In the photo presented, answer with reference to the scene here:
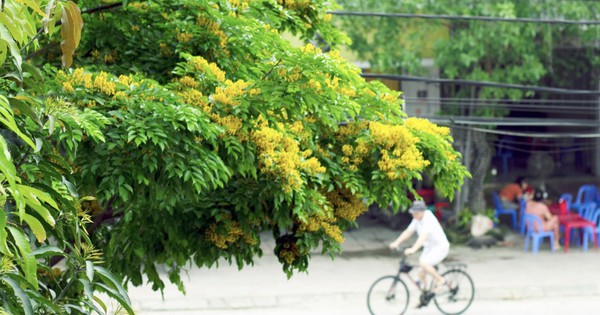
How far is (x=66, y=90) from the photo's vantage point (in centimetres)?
641

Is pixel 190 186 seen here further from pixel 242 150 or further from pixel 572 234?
pixel 572 234

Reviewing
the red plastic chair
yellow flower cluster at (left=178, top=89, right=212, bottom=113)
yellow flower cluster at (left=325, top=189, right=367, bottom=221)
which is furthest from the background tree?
yellow flower cluster at (left=178, top=89, right=212, bottom=113)

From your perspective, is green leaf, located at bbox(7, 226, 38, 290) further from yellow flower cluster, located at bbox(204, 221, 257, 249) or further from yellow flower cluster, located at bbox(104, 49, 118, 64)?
yellow flower cluster, located at bbox(104, 49, 118, 64)

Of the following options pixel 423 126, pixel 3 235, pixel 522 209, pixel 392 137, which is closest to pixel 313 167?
pixel 392 137

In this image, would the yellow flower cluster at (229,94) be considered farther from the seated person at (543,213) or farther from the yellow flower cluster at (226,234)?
the seated person at (543,213)

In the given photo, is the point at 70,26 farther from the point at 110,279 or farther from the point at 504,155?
the point at 504,155

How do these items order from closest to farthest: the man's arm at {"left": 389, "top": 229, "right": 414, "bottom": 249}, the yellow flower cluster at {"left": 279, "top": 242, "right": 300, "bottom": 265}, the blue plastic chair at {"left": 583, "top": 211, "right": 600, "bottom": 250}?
the yellow flower cluster at {"left": 279, "top": 242, "right": 300, "bottom": 265} → the man's arm at {"left": 389, "top": 229, "right": 414, "bottom": 249} → the blue plastic chair at {"left": 583, "top": 211, "right": 600, "bottom": 250}

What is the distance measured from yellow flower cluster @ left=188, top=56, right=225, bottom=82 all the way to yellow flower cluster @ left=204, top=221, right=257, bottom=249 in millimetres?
1105

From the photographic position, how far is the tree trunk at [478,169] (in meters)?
20.3

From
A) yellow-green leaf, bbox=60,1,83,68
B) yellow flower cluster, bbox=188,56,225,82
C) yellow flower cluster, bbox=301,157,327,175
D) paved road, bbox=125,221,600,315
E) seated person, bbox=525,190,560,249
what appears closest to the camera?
yellow-green leaf, bbox=60,1,83,68

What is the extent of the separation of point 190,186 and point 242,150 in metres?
0.43

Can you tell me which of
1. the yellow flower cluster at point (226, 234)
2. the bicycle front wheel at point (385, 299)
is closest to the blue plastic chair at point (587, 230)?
the bicycle front wheel at point (385, 299)

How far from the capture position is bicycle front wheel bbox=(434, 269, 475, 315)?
558 inches

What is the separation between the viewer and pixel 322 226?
292 inches
